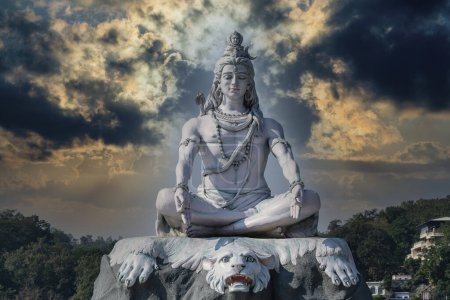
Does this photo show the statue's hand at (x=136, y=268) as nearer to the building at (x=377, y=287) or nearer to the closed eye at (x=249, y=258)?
the closed eye at (x=249, y=258)

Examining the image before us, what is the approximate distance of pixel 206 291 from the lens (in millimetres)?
10094

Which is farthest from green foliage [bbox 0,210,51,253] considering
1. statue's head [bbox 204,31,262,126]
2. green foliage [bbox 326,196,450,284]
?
statue's head [bbox 204,31,262,126]

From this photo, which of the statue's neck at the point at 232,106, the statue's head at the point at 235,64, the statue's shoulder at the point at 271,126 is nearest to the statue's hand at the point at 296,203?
the statue's shoulder at the point at 271,126

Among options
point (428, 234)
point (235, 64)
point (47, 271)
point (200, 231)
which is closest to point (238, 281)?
point (200, 231)

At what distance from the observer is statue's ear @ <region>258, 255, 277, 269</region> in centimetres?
1018

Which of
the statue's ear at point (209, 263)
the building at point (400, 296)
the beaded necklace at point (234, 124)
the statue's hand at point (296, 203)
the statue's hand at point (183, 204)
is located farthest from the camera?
the building at point (400, 296)

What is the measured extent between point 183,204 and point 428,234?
4087 centimetres

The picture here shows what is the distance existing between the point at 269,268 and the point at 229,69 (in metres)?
2.91

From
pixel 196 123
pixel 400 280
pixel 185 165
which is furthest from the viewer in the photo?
pixel 400 280

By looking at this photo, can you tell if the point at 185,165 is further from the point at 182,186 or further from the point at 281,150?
the point at 281,150

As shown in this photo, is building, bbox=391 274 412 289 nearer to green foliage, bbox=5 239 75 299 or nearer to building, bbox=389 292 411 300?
building, bbox=389 292 411 300

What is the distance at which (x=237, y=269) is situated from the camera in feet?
32.6

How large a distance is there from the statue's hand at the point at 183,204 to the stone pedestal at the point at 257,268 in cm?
31

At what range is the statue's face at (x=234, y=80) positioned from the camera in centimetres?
1191
